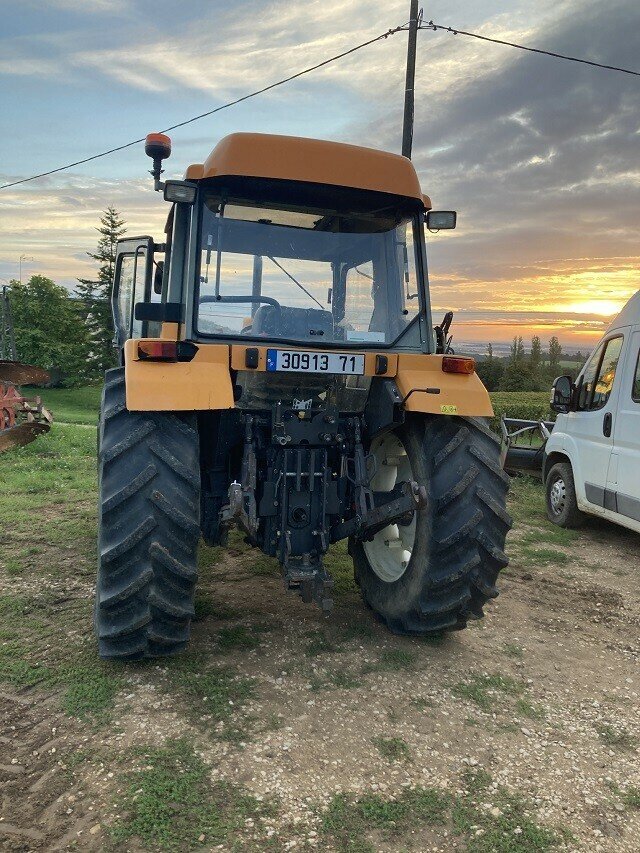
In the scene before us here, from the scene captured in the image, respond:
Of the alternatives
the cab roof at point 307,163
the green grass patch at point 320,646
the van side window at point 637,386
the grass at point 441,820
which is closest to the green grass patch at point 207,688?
the green grass patch at point 320,646

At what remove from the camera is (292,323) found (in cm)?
410

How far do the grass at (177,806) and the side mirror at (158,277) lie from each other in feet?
9.38

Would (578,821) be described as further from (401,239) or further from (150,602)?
(401,239)

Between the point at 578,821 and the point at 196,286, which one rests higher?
the point at 196,286

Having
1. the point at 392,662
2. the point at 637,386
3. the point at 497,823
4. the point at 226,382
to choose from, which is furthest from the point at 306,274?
the point at 637,386

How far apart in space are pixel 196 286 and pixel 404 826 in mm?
2899

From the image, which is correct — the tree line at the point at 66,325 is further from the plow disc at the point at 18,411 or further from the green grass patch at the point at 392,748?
the green grass patch at the point at 392,748

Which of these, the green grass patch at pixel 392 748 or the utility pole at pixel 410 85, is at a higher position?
the utility pole at pixel 410 85

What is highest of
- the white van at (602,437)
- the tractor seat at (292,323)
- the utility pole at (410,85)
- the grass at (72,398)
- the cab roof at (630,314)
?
the utility pole at (410,85)

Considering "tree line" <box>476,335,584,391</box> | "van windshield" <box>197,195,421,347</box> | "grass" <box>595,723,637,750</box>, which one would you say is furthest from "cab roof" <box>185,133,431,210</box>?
"tree line" <box>476,335,584,391</box>

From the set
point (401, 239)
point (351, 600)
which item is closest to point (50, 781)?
point (351, 600)

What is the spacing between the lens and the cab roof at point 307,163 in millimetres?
3768

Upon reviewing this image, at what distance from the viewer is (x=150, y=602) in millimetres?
3406

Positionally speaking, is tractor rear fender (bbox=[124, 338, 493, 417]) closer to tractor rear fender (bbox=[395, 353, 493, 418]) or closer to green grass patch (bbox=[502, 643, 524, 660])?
tractor rear fender (bbox=[395, 353, 493, 418])
